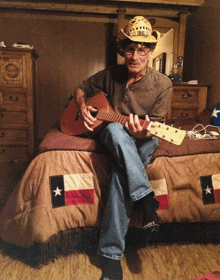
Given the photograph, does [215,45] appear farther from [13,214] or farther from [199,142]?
[13,214]

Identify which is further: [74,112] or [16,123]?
[16,123]

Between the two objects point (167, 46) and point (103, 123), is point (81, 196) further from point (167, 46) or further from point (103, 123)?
point (167, 46)

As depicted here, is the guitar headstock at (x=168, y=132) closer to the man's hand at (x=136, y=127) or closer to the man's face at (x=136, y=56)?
the man's hand at (x=136, y=127)

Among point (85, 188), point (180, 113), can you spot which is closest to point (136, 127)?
point (85, 188)

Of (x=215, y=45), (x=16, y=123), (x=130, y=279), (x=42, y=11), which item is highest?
(x=42, y=11)

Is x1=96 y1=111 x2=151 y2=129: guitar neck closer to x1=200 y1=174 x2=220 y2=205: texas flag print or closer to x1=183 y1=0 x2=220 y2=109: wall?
x1=200 y1=174 x2=220 y2=205: texas flag print

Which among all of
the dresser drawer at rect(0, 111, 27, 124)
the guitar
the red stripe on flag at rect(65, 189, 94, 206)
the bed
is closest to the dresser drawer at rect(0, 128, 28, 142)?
the dresser drawer at rect(0, 111, 27, 124)

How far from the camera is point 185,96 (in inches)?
118

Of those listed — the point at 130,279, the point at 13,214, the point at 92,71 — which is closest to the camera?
the point at 130,279

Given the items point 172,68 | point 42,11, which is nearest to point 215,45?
point 172,68

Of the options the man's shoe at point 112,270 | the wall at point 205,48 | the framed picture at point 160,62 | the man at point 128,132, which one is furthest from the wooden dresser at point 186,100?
the man's shoe at point 112,270

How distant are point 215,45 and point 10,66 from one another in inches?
98.5

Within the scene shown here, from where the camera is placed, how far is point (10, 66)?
2762 mm

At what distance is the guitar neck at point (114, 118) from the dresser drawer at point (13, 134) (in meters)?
1.75
